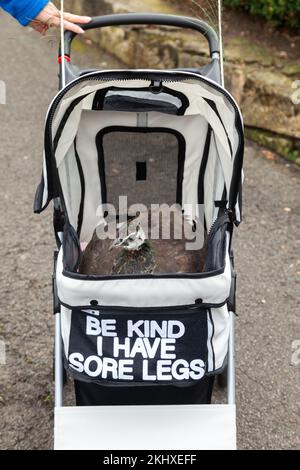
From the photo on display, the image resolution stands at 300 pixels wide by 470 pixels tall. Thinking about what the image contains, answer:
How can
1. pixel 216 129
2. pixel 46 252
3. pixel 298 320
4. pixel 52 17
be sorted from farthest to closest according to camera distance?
pixel 46 252 < pixel 298 320 < pixel 52 17 < pixel 216 129

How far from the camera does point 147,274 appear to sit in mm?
2016

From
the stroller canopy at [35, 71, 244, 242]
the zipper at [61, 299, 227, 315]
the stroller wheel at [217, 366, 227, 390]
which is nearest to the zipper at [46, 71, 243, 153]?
the stroller canopy at [35, 71, 244, 242]

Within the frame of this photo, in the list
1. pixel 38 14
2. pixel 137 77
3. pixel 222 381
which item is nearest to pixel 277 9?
pixel 38 14

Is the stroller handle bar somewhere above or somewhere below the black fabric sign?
above

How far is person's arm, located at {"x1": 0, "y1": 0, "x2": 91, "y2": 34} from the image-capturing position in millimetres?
2742

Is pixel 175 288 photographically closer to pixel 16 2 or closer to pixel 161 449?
pixel 161 449

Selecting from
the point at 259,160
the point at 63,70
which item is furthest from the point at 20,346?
the point at 259,160

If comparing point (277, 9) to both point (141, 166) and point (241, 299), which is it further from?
point (141, 166)

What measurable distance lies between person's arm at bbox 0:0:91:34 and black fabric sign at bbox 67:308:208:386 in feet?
4.49

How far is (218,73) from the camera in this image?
2672 mm

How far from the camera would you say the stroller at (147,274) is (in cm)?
206

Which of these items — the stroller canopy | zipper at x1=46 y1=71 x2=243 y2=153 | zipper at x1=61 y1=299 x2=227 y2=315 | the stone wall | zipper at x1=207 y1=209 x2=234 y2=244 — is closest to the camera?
zipper at x1=61 y1=299 x2=227 y2=315

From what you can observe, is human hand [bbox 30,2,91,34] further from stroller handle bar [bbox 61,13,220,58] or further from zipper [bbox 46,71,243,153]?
zipper [bbox 46,71,243,153]

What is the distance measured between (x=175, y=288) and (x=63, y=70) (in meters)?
1.11
